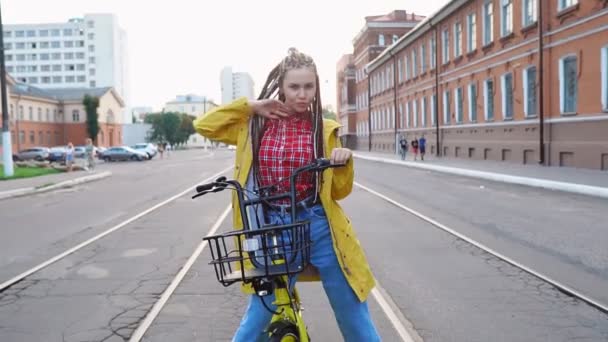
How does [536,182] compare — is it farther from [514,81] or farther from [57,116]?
[57,116]

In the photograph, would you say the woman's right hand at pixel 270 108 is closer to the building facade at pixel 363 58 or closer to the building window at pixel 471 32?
the building window at pixel 471 32

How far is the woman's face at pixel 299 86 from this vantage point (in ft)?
9.65

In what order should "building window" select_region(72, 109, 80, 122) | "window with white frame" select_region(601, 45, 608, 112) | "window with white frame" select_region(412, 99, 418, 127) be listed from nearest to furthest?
1. "window with white frame" select_region(601, 45, 608, 112)
2. "window with white frame" select_region(412, 99, 418, 127)
3. "building window" select_region(72, 109, 80, 122)

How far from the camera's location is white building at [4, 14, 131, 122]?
139m

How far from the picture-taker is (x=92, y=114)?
275ft

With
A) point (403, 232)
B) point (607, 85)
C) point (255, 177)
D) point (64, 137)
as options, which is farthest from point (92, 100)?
point (255, 177)

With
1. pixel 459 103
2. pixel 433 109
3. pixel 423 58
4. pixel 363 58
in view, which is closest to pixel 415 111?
pixel 423 58

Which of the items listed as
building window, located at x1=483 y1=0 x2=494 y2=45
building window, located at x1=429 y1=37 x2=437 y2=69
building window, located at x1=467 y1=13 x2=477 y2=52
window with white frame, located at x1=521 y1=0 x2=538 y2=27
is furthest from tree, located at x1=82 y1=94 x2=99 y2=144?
window with white frame, located at x1=521 y1=0 x2=538 y2=27

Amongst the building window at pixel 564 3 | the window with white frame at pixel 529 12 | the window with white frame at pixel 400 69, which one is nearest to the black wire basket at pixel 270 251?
the building window at pixel 564 3

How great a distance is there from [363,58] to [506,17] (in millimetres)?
47888

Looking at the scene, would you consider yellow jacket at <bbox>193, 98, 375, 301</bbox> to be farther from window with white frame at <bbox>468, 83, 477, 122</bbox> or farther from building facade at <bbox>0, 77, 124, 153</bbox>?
building facade at <bbox>0, 77, 124, 153</bbox>

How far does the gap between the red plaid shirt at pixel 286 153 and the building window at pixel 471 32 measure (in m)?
35.0

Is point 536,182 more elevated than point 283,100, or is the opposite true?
point 283,100

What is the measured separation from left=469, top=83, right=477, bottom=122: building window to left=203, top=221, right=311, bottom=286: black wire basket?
113 feet
